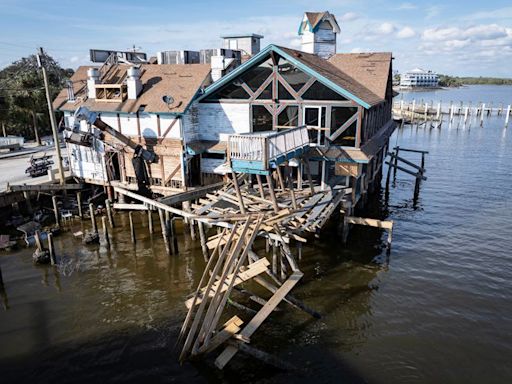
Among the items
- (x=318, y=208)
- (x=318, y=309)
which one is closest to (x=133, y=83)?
(x=318, y=208)

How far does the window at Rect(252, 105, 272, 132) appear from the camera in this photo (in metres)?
23.7

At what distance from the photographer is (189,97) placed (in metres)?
24.5

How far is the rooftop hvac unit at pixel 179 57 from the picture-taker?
32.2 m

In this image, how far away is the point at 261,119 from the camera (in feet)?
78.7

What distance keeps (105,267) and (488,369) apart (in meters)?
17.7

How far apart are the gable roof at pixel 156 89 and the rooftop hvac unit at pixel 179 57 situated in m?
3.66

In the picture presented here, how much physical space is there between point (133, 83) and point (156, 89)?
164 centimetres

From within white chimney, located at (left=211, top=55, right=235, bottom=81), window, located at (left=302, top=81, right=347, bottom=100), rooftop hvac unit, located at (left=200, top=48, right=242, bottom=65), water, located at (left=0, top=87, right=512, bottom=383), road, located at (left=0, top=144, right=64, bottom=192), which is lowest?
water, located at (left=0, top=87, right=512, bottom=383)

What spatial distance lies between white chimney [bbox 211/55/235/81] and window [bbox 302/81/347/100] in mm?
6698

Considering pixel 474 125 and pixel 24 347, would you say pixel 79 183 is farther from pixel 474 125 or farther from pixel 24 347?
pixel 474 125

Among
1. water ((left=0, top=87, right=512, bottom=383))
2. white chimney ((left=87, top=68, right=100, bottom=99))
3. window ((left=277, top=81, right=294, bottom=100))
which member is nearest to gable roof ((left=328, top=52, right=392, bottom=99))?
window ((left=277, top=81, right=294, bottom=100))

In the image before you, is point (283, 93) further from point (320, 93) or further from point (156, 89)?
point (156, 89)

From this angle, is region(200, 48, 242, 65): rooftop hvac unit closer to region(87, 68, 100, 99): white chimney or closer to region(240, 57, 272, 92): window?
region(240, 57, 272, 92): window

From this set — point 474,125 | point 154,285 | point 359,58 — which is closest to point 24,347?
point 154,285
